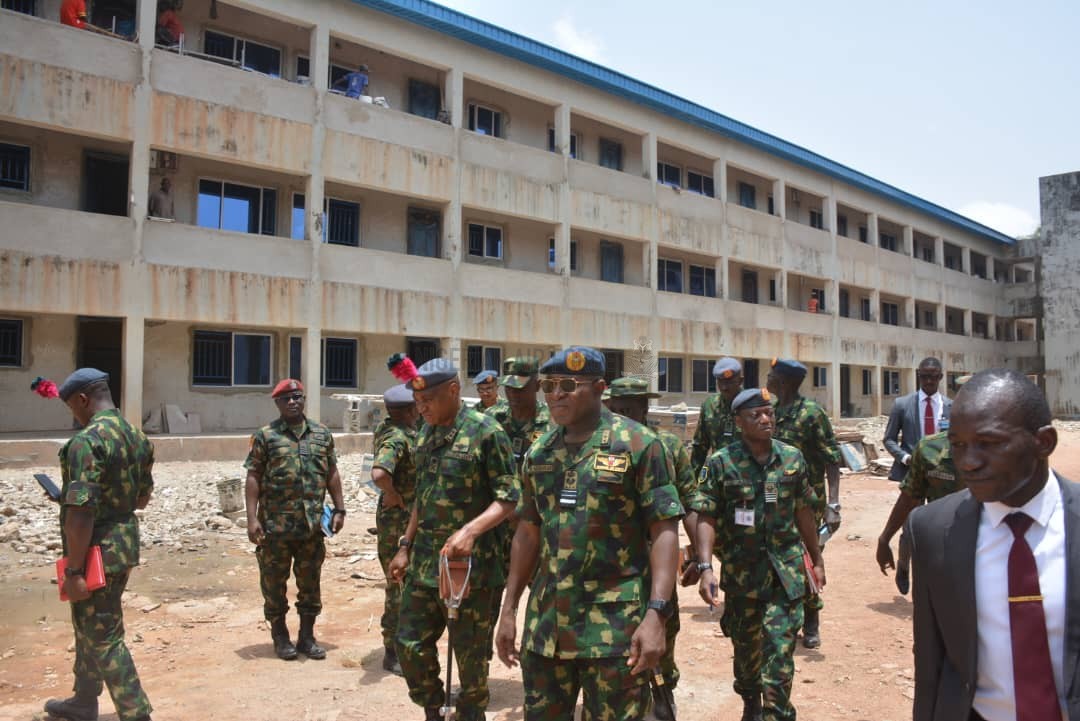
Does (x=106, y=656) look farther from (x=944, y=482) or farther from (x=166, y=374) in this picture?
(x=166, y=374)

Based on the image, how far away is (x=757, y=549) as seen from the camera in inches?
160

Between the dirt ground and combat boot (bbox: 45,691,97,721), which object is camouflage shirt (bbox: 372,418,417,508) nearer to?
the dirt ground

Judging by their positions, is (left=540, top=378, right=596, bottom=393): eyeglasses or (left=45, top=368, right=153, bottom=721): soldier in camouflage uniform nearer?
(left=540, top=378, right=596, bottom=393): eyeglasses

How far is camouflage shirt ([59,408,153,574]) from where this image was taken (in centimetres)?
395

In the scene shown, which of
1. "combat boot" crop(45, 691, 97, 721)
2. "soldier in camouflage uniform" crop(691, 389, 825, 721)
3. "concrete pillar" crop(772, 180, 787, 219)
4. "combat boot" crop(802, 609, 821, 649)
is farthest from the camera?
"concrete pillar" crop(772, 180, 787, 219)

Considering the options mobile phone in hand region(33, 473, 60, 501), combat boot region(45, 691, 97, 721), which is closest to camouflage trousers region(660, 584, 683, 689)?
combat boot region(45, 691, 97, 721)

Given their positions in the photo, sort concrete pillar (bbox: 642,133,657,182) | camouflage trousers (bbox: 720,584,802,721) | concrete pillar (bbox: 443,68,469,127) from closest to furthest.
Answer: camouflage trousers (bbox: 720,584,802,721) < concrete pillar (bbox: 443,68,469,127) < concrete pillar (bbox: 642,133,657,182)

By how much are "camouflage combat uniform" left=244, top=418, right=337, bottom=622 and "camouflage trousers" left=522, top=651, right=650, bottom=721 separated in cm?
319

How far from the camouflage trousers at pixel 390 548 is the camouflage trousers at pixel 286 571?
21.7 inches

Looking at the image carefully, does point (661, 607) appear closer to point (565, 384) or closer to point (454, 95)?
point (565, 384)

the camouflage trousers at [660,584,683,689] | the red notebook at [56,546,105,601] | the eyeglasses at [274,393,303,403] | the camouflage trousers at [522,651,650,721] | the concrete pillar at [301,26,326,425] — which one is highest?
the concrete pillar at [301,26,326,425]

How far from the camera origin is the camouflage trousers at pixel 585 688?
2820 millimetres

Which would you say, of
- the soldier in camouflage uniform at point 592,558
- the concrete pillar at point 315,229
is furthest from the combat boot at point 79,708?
the concrete pillar at point 315,229

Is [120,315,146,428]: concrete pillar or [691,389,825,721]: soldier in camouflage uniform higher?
[120,315,146,428]: concrete pillar
